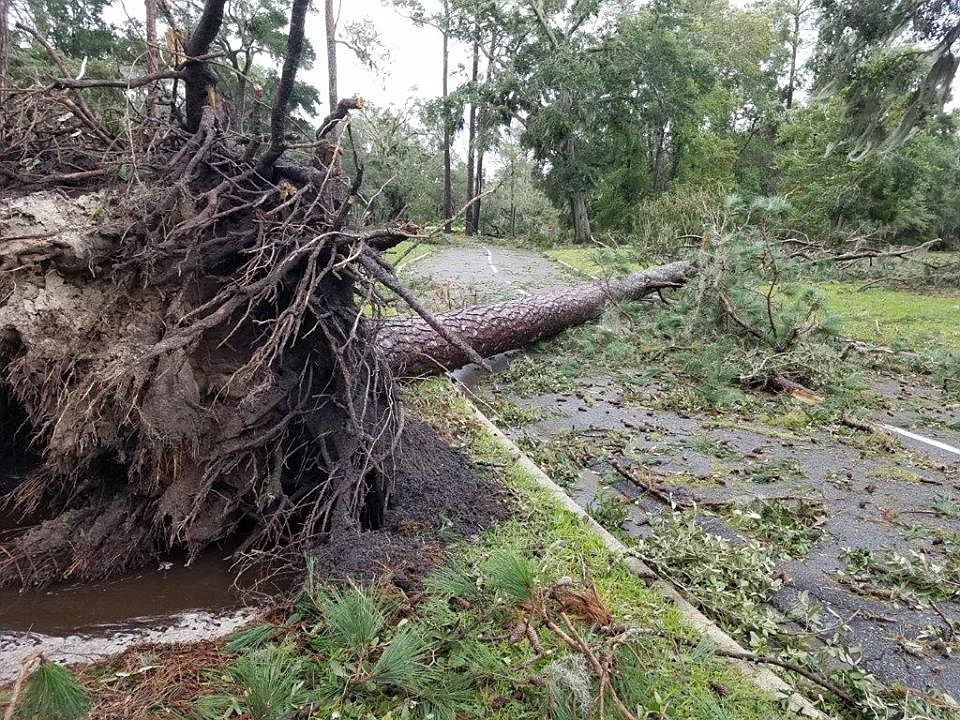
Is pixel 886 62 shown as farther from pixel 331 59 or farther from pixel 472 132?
pixel 472 132

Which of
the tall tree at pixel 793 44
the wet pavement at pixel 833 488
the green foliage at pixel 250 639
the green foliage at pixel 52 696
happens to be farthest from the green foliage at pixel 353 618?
the tall tree at pixel 793 44

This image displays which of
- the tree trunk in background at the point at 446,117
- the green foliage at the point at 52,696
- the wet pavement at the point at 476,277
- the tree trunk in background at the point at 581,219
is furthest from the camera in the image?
the tree trunk in background at the point at 446,117

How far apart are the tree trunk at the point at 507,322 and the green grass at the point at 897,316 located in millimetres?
2448

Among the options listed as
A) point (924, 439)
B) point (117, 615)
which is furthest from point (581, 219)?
point (117, 615)

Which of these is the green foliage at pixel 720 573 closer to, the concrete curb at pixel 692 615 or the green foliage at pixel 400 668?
the concrete curb at pixel 692 615

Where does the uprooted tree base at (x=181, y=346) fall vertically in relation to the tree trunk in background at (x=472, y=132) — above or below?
below

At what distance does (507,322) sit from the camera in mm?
7133

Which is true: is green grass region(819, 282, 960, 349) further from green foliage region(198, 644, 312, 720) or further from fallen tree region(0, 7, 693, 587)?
green foliage region(198, 644, 312, 720)

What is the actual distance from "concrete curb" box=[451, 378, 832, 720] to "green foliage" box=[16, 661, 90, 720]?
2.23m

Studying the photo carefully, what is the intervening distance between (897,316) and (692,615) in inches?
382

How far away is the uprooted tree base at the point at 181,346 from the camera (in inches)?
121

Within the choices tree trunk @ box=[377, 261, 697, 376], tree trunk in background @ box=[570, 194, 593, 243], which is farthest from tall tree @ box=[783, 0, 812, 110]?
tree trunk @ box=[377, 261, 697, 376]

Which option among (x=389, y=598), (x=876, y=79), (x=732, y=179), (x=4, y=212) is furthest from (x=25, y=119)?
(x=732, y=179)

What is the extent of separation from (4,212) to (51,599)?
1.90 m
